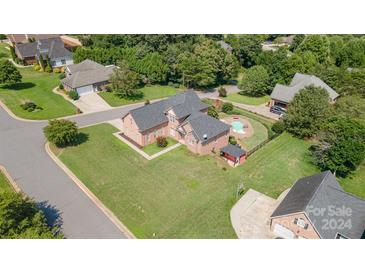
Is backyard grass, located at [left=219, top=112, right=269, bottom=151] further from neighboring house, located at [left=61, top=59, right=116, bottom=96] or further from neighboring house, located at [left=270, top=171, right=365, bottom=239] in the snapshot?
neighboring house, located at [left=61, top=59, right=116, bottom=96]

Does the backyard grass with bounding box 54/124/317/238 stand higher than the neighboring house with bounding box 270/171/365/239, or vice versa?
the neighboring house with bounding box 270/171/365/239

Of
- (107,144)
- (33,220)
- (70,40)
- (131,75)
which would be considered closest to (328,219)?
(33,220)

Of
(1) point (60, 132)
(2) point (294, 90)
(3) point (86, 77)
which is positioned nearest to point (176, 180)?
(1) point (60, 132)

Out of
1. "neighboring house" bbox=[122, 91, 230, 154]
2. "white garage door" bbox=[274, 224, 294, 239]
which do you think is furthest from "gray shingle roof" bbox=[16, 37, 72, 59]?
"white garage door" bbox=[274, 224, 294, 239]

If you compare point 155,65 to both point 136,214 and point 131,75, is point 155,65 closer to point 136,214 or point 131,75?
point 131,75

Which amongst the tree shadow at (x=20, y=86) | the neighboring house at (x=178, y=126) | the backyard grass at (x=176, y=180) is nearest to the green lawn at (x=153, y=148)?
the neighboring house at (x=178, y=126)

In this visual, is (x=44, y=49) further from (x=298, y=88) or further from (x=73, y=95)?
(x=298, y=88)

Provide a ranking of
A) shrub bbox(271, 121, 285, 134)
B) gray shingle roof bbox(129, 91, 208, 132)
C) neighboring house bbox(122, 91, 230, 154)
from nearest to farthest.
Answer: neighboring house bbox(122, 91, 230, 154) → gray shingle roof bbox(129, 91, 208, 132) → shrub bbox(271, 121, 285, 134)
